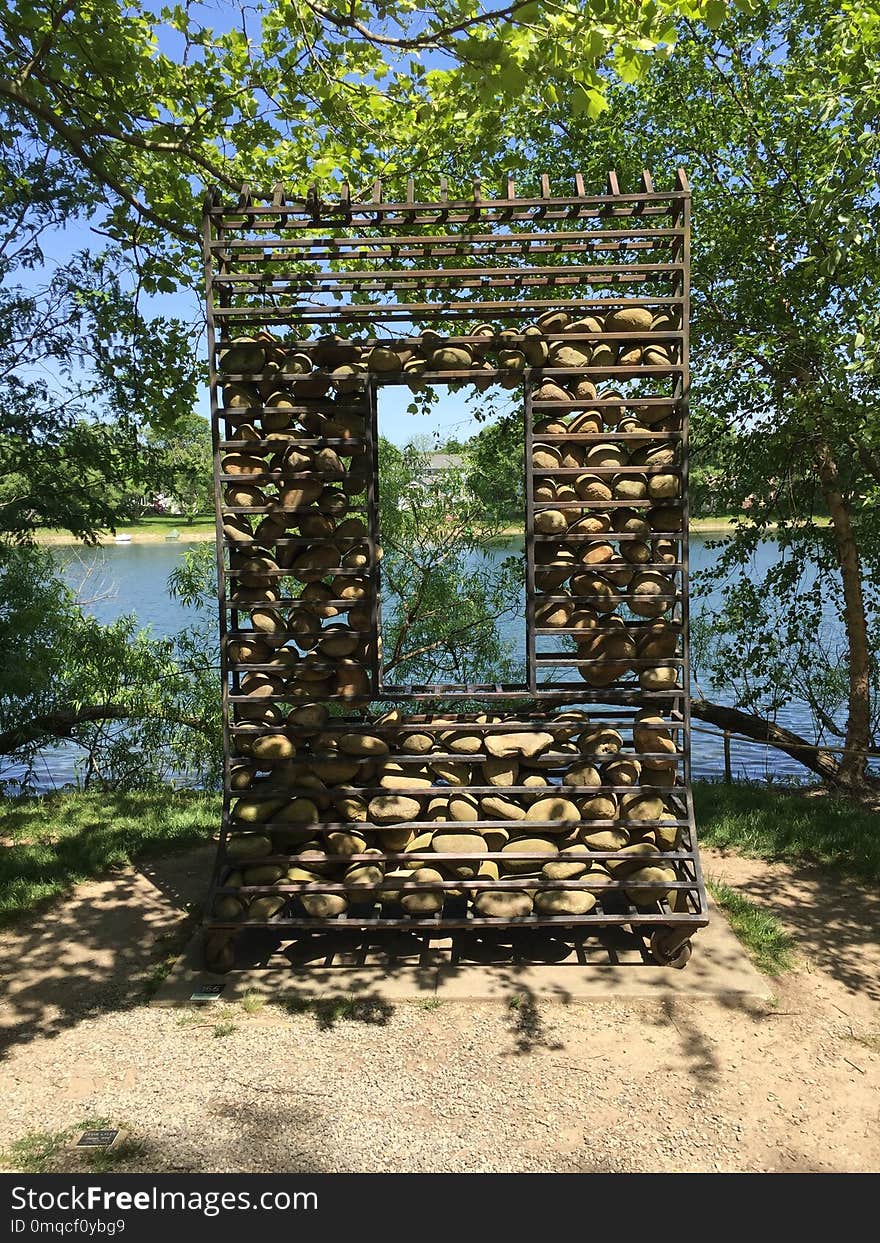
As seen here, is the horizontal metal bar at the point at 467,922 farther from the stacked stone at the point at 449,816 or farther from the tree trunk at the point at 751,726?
the tree trunk at the point at 751,726

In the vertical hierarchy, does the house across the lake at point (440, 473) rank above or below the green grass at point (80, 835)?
above

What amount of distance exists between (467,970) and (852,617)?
18.3ft

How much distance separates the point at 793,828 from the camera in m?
6.08

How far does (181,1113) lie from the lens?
3195mm

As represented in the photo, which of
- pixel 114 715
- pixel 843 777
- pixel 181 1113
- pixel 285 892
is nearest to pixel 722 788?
pixel 843 777

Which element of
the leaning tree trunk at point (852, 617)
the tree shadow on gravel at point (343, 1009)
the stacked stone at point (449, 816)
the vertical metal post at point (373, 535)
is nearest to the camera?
the tree shadow on gravel at point (343, 1009)

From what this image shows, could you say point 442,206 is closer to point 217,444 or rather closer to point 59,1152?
point 217,444

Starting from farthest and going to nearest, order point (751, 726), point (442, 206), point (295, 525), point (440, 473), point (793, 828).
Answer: point (440, 473), point (751, 726), point (793, 828), point (295, 525), point (442, 206)

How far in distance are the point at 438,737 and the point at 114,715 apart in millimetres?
5689

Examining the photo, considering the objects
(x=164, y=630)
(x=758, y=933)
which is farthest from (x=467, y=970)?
(x=164, y=630)

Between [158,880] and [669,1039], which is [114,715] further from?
[669,1039]

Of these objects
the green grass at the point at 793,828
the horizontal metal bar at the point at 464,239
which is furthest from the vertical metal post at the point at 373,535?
the green grass at the point at 793,828

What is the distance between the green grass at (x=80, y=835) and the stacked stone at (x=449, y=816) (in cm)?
179

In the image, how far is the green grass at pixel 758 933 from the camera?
4.29 meters
